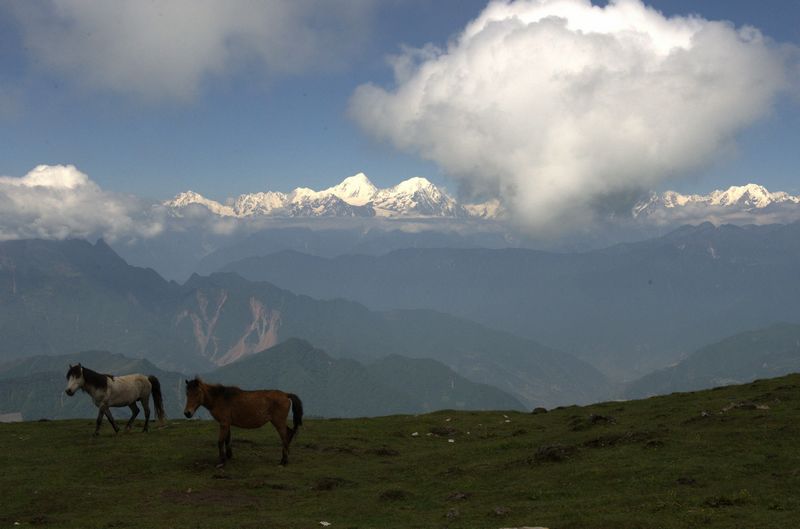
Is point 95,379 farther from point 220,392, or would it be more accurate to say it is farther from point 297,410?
point 297,410

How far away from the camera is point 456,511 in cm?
2222

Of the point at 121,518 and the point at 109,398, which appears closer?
the point at 121,518

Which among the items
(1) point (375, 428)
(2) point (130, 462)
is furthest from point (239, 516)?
(1) point (375, 428)

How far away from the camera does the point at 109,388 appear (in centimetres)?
3722

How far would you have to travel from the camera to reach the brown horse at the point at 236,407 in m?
30.8

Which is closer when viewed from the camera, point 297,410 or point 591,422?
point 297,410

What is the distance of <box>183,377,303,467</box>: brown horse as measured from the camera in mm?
30844

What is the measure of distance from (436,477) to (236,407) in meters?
10.5

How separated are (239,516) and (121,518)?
4.15 metres

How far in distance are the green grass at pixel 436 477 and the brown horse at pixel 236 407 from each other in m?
1.57

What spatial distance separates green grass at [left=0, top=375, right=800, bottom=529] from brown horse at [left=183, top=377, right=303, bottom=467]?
157 cm

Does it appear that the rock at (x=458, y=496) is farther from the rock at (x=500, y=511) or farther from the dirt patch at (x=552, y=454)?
the dirt patch at (x=552, y=454)

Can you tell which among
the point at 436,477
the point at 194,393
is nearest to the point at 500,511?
the point at 436,477

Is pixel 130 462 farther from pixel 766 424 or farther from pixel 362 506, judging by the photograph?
pixel 766 424
